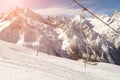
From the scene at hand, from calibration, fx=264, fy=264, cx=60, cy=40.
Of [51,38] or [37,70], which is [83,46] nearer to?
[51,38]

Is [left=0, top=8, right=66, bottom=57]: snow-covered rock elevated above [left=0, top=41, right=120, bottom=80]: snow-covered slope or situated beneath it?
elevated above

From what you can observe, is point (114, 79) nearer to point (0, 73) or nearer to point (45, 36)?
point (0, 73)

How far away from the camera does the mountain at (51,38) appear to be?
13362 centimetres

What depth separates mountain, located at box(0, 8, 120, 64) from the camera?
134 metres

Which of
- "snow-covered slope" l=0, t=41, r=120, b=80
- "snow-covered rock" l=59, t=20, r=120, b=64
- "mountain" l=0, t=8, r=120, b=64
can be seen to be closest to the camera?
"snow-covered slope" l=0, t=41, r=120, b=80

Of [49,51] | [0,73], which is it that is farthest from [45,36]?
[0,73]

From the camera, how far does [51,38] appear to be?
5679 inches

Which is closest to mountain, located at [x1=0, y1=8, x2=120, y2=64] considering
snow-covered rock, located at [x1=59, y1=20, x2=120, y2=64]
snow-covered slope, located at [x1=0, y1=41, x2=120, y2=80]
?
snow-covered rock, located at [x1=59, y1=20, x2=120, y2=64]

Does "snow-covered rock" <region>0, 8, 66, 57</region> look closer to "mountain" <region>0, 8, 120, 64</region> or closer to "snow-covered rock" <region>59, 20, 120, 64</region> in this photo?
"mountain" <region>0, 8, 120, 64</region>

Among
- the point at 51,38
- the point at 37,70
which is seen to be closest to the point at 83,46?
the point at 51,38

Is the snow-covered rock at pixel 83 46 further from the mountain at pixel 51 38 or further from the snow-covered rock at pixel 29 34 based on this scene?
the snow-covered rock at pixel 29 34

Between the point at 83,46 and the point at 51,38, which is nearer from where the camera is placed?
the point at 51,38

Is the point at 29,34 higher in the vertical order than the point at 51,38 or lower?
higher

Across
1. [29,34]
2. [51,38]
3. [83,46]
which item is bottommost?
[83,46]
